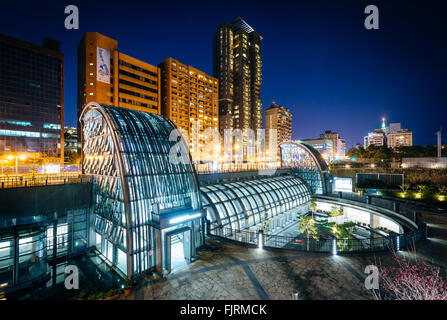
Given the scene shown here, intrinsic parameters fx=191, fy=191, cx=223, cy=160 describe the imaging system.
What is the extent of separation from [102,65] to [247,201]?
8195 cm

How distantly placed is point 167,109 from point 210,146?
33.7 metres

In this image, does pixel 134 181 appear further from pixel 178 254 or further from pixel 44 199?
pixel 44 199

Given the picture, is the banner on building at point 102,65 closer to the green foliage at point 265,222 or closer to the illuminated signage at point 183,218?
the green foliage at point 265,222

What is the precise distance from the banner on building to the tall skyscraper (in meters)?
77.2

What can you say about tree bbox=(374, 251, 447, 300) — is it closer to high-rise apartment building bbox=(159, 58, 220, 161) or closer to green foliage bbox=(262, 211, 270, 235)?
green foliage bbox=(262, 211, 270, 235)

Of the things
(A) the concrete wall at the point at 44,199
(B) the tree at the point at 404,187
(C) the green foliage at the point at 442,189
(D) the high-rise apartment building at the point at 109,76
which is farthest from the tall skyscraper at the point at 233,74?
(A) the concrete wall at the point at 44,199

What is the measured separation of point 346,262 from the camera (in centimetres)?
1462

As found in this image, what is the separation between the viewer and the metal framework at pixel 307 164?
143 feet

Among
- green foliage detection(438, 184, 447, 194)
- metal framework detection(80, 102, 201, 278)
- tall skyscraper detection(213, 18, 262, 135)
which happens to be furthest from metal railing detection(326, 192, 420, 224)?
tall skyscraper detection(213, 18, 262, 135)

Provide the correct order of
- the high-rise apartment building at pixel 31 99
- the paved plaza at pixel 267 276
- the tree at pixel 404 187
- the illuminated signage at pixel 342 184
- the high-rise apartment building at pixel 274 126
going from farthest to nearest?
the high-rise apartment building at pixel 274 126
the high-rise apartment building at pixel 31 99
the illuminated signage at pixel 342 184
the tree at pixel 404 187
the paved plaza at pixel 267 276

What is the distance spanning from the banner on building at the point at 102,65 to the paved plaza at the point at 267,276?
273ft

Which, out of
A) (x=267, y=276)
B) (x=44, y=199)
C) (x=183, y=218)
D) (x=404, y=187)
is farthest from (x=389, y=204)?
(x=44, y=199)
